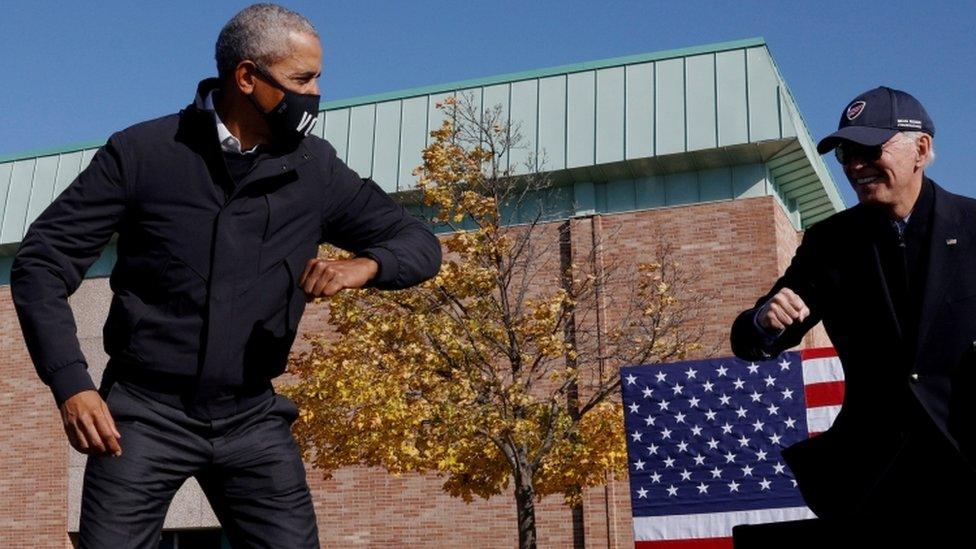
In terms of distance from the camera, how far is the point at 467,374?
56.9ft

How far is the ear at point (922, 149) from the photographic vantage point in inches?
147

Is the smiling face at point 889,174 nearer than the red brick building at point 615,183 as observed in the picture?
Yes

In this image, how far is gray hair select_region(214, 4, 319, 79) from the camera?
11.7ft

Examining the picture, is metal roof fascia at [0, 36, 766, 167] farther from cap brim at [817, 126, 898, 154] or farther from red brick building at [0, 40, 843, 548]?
cap brim at [817, 126, 898, 154]

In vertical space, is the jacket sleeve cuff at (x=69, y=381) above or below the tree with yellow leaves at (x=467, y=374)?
below

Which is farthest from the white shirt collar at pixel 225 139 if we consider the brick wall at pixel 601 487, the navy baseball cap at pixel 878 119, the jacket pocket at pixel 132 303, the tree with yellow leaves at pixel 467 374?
the brick wall at pixel 601 487

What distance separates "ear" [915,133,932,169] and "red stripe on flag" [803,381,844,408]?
24.4 ft

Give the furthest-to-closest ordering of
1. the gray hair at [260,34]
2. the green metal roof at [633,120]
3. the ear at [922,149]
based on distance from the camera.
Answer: the green metal roof at [633,120] → the ear at [922,149] → the gray hair at [260,34]

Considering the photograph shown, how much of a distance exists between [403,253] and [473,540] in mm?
21012

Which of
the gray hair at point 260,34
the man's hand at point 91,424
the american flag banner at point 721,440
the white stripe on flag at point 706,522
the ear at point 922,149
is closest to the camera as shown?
the man's hand at point 91,424

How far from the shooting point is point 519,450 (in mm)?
17312

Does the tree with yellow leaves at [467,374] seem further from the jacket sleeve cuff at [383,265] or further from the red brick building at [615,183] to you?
the jacket sleeve cuff at [383,265]

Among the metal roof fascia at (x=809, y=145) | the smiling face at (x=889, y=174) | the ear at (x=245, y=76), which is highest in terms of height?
the metal roof fascia at (x=809, y=145)

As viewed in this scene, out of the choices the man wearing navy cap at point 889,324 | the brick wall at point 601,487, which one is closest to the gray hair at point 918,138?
the man wearing navy cap at point 889,324
